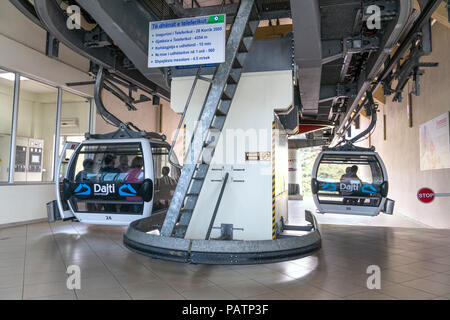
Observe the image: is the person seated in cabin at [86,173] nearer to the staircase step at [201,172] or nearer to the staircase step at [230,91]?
the staircase step at [201,172]

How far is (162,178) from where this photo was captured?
684 cm

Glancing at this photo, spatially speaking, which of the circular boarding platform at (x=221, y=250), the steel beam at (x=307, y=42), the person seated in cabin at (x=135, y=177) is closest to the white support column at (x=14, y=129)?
the person seated in cabin at (x=135, y=177)

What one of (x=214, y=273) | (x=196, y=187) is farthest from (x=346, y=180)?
(x=214, y=273)

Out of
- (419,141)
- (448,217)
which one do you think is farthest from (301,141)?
(448,217)

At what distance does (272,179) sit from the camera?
192 inches

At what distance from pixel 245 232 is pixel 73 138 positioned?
6282mm

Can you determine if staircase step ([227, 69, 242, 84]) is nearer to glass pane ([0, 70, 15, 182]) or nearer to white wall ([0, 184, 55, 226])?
glass pane ([0, 70, 15, 182])

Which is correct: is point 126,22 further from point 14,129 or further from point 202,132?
point 14,129

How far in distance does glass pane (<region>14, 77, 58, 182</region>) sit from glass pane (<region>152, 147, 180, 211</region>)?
3.32 metres

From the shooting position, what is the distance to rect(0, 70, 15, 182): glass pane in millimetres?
6996

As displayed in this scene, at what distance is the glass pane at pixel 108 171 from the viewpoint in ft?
17.3

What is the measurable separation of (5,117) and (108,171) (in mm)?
3461
